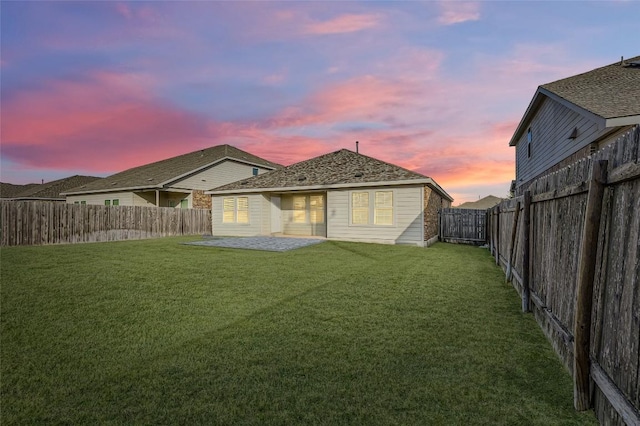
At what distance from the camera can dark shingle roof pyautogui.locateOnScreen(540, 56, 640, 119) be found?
9.32 meters

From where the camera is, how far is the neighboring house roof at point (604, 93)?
8.86 metres

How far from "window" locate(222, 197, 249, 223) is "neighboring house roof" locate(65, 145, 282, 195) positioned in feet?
21.8

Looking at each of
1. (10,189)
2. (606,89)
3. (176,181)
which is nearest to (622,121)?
(606,89)

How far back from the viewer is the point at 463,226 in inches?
731

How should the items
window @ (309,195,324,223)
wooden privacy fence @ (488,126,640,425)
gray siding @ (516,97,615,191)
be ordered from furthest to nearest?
window @ (309,195,324,223) < gray siding @ (516,97,615,191) < wooden privacy fence @ (488,126,640,425)

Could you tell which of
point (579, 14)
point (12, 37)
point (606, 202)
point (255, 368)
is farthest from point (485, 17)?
point (12, 37)

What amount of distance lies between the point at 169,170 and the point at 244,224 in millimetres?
11939

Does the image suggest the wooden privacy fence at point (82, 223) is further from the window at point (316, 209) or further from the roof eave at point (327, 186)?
the window at point (316, 209)

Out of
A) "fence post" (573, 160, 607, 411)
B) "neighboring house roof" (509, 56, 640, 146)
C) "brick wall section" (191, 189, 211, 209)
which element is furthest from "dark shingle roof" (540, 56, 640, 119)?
"brick wall section" (191, 189, 211, 209)

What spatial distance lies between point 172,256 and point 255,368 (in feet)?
30.4

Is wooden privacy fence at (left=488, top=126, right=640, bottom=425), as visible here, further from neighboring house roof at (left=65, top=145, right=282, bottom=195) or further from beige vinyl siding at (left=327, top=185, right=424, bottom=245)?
neighboring house roof at (left=65, top=145, right=282, bottom=195)

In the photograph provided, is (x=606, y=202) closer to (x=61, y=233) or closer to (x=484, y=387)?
(x=484, y=387)

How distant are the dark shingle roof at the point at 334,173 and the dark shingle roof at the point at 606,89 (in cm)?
618

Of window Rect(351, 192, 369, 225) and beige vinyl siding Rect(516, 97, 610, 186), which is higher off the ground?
beige vinyl siding Rect(516, 97, 610, 186)
